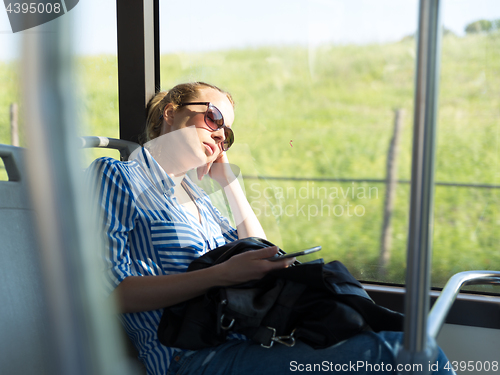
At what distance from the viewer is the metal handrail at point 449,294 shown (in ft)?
1.76

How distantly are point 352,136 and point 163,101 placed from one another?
1019 mm

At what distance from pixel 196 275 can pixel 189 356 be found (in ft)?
0.57

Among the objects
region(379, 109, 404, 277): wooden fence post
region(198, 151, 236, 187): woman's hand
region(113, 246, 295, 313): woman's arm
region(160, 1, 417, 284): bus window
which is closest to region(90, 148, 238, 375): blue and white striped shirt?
region(113, 246, 295, 313): woman's arm

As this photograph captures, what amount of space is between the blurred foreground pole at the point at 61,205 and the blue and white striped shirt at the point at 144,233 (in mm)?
628

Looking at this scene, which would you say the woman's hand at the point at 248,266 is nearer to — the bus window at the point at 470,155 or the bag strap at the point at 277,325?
the bag strap at the point at 277,325

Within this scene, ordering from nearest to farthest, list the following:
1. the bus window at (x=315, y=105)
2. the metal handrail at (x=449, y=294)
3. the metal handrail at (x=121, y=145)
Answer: the metal handrail at (x=449, y=294) → the metal handrail at (x=121, y=145) → the bus window at (x=315, y=105)

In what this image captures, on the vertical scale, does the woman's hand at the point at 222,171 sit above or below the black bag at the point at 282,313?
above

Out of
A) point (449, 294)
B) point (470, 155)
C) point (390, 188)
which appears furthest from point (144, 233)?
point (470, 155)

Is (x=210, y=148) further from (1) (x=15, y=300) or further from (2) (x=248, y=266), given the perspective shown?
(1) (x=15, y=300)

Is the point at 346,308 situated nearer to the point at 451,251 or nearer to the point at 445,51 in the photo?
the point at 451,251

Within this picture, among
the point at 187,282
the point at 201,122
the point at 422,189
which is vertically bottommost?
the point at 187,282

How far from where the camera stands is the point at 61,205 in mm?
253

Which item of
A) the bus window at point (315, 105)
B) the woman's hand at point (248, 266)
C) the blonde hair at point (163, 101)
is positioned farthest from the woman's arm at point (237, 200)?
the woman's hand at point (248, 266)

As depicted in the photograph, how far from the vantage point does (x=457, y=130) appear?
68.1 inches
